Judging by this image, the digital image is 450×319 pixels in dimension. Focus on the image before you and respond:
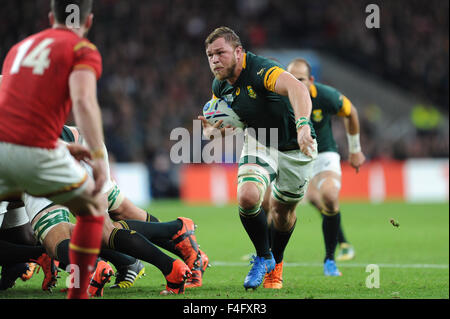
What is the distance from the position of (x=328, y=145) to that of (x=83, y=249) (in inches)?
172

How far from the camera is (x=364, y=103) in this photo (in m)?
25.9

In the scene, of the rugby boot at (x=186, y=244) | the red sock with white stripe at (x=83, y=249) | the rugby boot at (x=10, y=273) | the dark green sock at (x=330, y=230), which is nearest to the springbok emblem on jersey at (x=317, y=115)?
the dark green sock at (x=330, y=230)

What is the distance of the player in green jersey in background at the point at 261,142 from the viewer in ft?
18.4

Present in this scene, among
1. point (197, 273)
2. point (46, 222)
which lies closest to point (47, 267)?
point (46, 222)

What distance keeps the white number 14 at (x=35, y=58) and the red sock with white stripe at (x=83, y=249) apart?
0.96m

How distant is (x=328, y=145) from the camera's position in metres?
8.01

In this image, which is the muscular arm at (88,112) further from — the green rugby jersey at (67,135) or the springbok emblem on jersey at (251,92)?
the springbok emblem on jersey at (251,92)

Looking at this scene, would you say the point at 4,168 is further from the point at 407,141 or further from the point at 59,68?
the point at 407,141

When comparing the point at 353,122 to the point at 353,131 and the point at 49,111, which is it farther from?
the point at 49,111

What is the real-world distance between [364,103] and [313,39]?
10.7 feet

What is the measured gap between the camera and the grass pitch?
557 centimetres

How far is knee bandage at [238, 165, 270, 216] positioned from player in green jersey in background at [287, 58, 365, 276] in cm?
183

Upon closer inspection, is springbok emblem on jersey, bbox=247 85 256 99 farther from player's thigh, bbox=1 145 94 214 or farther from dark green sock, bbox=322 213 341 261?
dark green sock, bbox=322 213 341 261
